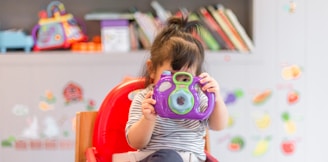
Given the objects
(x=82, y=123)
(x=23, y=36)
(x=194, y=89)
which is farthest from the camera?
(x=23, y=36)

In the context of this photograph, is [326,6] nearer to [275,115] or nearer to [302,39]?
[302,39]

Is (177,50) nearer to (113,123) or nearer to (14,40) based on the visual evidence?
(113,123)

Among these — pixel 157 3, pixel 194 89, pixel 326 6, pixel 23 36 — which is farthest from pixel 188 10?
pixel 194 89

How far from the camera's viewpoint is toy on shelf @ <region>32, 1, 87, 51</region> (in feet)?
6.15

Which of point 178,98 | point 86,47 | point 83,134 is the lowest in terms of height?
point 83,134

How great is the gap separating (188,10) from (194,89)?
3.70 ft

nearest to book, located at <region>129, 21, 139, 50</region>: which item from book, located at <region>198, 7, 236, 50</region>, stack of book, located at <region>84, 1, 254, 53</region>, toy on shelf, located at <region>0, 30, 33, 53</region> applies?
stack of book, located at <region>84, 1, 254, 53</region>

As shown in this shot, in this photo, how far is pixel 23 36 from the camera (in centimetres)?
186


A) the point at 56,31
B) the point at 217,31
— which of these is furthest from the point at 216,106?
the point at 56,31

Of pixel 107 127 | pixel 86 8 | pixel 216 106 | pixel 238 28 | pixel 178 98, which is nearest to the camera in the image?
pixel 178 98

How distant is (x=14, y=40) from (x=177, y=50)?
1076 millimetres

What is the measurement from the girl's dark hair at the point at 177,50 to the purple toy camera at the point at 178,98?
3.7 inches

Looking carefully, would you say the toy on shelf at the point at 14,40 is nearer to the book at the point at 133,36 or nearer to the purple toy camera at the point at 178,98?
the book at the point at 133,36

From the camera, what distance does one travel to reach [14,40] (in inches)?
73.5
